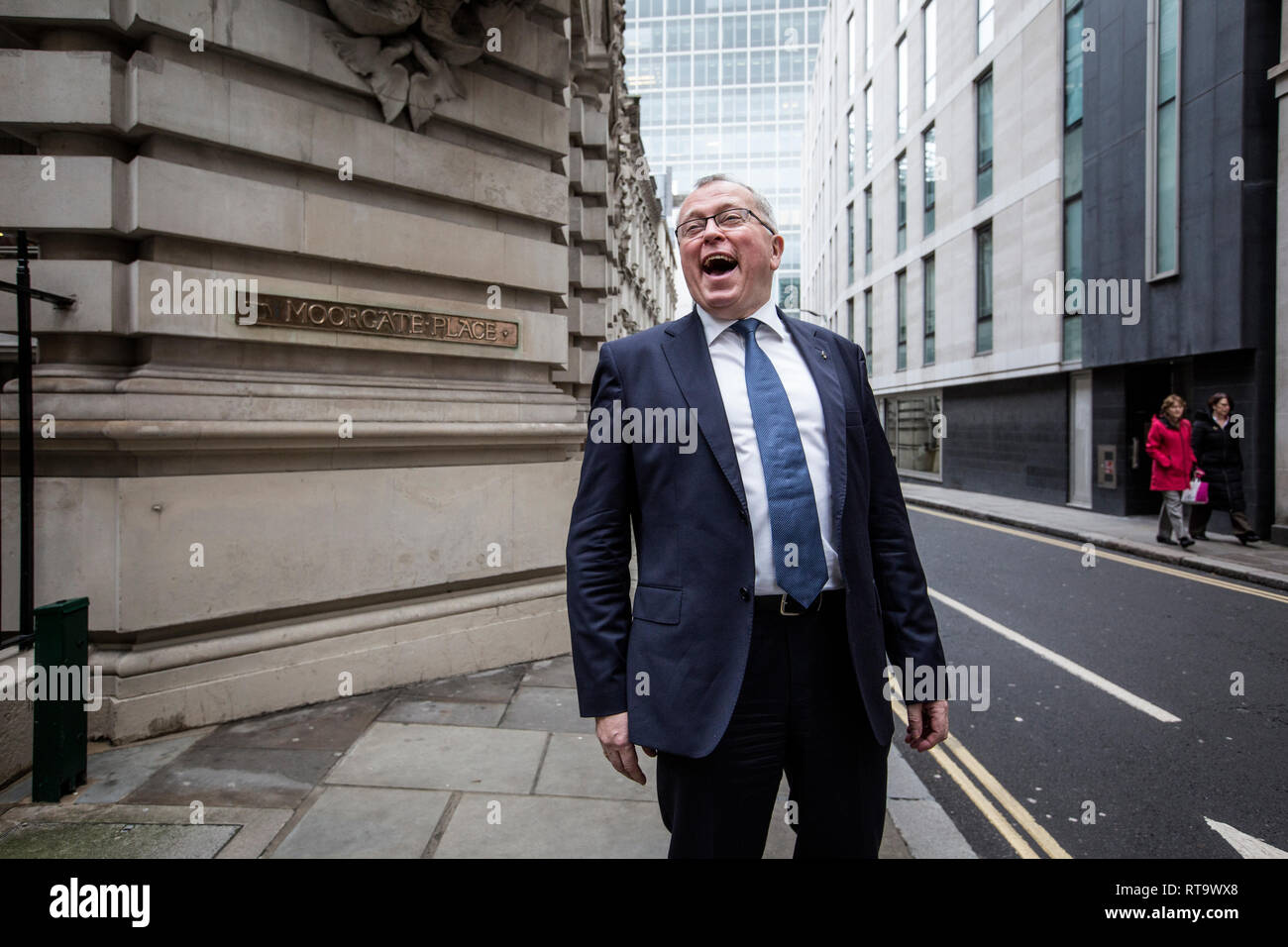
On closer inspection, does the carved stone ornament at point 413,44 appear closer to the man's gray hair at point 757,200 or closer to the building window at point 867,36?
the man's gray hair at point 757,200

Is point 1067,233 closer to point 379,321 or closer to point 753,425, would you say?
point 379,321

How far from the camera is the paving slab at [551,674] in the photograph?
5652 mm

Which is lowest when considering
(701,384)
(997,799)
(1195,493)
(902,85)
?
(997,799)

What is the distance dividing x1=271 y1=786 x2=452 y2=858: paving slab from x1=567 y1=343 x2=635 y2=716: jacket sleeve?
5.56 feet

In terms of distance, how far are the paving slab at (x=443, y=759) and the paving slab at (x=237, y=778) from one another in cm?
17

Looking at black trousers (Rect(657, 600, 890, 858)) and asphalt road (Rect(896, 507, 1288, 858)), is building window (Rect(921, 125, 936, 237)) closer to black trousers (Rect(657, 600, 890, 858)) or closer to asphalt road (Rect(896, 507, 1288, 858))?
asphalt road (Rect(896, 507, 1288, 858))

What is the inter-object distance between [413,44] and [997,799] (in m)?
6.05

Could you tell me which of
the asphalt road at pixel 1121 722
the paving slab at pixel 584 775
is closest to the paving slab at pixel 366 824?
the paving slab at pixel 584 775

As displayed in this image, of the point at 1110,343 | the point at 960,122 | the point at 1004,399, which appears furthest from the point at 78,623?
the point at 960,122

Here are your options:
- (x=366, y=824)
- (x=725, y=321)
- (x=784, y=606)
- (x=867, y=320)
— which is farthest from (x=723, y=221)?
(x=867, y=320)

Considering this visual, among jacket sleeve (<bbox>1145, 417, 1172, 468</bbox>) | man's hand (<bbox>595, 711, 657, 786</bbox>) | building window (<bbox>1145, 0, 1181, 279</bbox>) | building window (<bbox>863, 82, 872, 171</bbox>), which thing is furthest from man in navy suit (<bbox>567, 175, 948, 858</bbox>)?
building window (<bbox>863, 82, 872, 171</bbox>)

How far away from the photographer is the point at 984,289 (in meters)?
22.2
